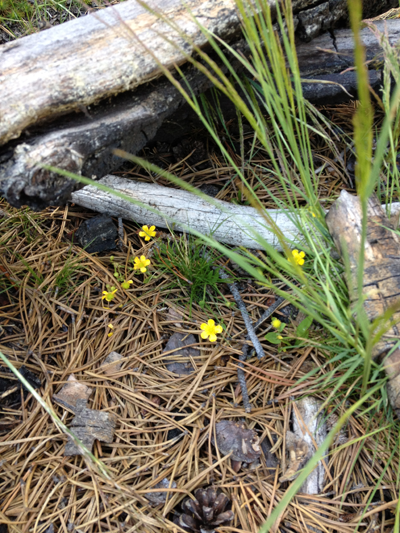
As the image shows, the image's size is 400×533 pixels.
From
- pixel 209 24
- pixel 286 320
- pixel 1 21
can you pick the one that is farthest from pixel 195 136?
pixel 1 21

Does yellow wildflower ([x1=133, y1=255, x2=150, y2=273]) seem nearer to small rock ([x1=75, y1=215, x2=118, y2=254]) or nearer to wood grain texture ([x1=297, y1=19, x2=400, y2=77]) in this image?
small rock ([x1=75, y1=215, x2=118, y2=254])

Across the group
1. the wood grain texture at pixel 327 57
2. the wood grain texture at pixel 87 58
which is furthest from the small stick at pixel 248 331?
the wood grain texture at pixel 327 57

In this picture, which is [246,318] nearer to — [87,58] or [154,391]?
[154,391]

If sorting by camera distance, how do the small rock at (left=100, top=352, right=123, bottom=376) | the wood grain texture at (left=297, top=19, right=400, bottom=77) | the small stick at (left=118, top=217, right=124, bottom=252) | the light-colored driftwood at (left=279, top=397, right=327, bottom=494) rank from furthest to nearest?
the wood grain texture at (left=297, top=19, right=400, bottom=77) → the small stick at (left=118, top=217, right=124, bottom=252) → the small rock at (left=100, top=352, right=123, bottom=376) → the light-colored driftwood at (left=279, top=397, right=327, bottom=494)

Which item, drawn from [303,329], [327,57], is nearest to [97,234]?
[303,329]

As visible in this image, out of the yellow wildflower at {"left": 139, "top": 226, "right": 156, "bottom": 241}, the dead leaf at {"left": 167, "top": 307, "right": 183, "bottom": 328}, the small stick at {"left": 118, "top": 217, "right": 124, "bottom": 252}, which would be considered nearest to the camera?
the dead leaf at {"left": 167, "top": 307, "right": 183, "bottom": 328}

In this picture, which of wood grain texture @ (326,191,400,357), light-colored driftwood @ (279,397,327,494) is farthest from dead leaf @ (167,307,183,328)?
wood grain texture @ (326,191,400,357)

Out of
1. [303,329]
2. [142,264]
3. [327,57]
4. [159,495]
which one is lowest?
[159,495]
